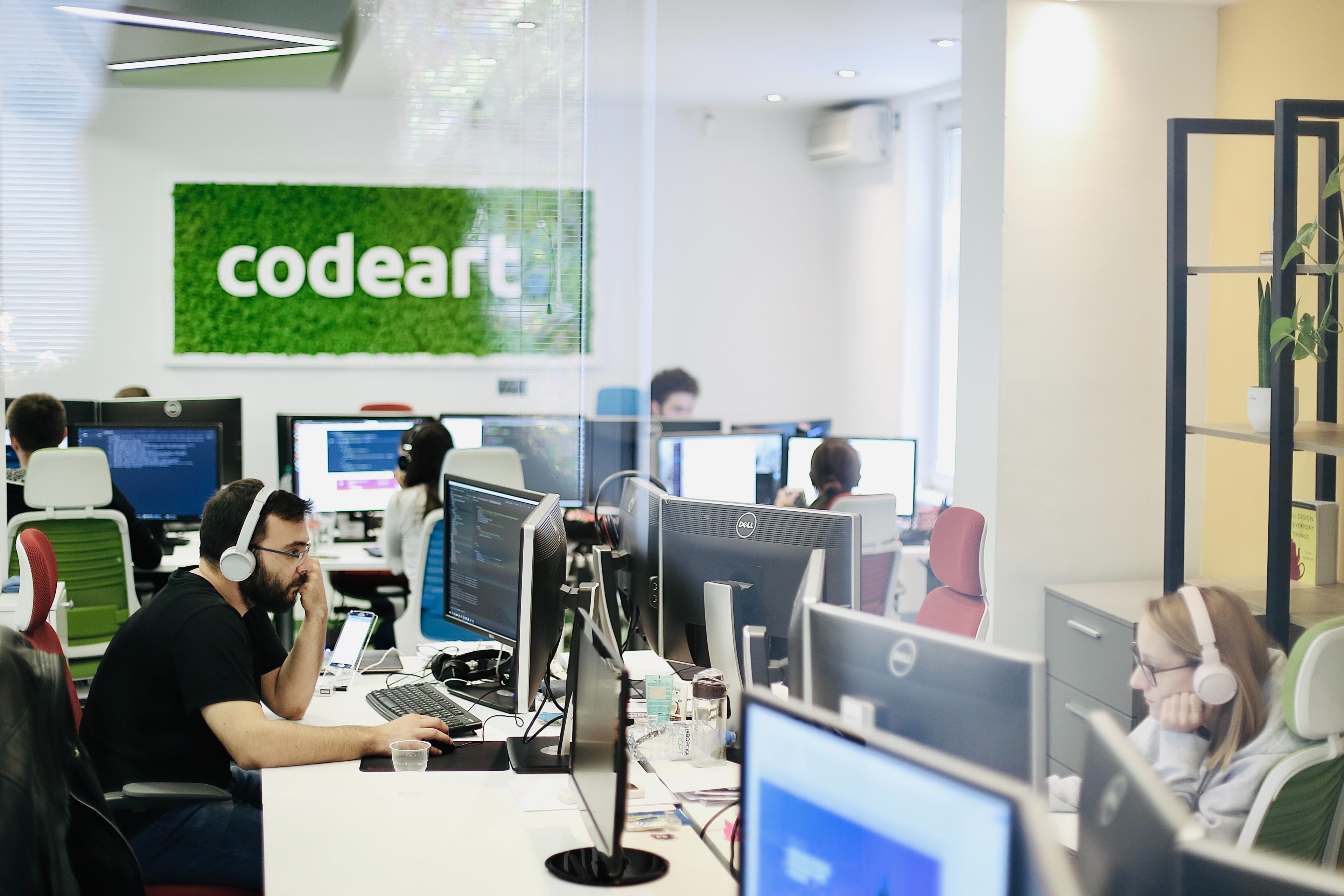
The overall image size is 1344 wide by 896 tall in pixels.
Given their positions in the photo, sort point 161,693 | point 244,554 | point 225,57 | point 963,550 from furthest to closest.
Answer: point 225,57 → point 963,550 → point 244,554 → point 161,693

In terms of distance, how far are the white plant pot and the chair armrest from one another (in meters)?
A: 2.87

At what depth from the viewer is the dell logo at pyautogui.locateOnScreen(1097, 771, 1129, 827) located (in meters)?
1.01

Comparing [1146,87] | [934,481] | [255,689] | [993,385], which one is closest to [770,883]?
[255,689]

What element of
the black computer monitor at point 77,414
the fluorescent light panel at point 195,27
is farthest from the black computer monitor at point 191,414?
the fluorescent light panel at point 195,27

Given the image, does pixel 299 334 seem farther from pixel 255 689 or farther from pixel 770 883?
pixel 770 883

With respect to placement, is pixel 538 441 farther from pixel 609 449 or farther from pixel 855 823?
pixel 855 823

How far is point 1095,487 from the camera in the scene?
4191 mm

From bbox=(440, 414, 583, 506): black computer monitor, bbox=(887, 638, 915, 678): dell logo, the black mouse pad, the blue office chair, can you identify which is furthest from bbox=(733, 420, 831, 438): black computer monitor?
bbox=(887, 638, 915, 678): dell logo

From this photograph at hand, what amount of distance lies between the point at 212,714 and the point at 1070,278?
327cm

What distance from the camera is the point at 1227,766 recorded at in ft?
6.53

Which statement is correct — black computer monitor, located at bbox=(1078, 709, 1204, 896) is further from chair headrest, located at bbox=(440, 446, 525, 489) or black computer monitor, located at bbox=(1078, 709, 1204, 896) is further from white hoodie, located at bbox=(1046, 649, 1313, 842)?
chair headrest, located at bbox=(440, 446, 525, 489)

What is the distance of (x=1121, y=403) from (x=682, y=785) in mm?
2715

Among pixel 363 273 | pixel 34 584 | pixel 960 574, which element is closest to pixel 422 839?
pixel 34 584

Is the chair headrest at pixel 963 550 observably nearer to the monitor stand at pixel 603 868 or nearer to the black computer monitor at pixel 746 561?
the black computer monitor at pixel 746 561
